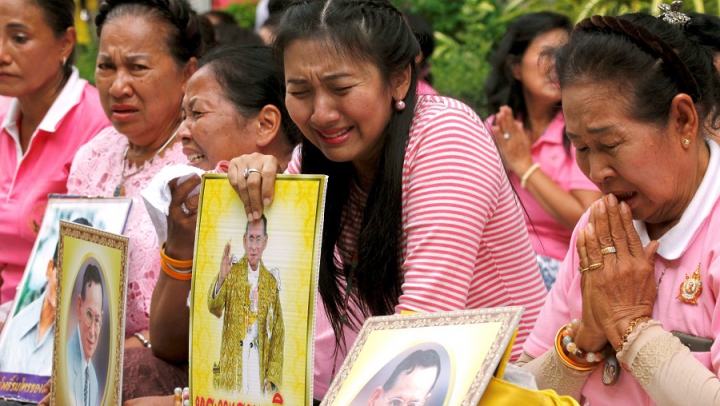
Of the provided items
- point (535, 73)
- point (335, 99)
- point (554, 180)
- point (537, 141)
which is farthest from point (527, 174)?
point (335, 99)

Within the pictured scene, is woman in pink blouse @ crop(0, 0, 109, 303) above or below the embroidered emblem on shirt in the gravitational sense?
below

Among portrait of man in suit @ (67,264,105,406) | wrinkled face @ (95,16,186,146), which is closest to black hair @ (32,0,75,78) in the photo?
wrinkled face @ (95,16,186,146)

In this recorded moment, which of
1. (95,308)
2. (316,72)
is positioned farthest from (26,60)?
(316,72)

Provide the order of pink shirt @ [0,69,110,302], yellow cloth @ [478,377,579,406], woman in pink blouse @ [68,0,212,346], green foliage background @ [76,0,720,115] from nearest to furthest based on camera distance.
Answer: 1. yellow cloth @ [478,377,579,406]
2. woman in pink blouse @ [68,0,212,346]
3. pink shirt @ [0,69,110,302]
4. green foliage background @ [76,0,720,115]

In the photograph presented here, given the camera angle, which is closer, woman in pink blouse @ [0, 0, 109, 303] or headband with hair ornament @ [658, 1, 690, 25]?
headband with hair ornament @ [658, 1, 690, 25]

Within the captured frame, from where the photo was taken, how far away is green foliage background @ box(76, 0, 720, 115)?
243 inches

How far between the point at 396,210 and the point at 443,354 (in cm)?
63

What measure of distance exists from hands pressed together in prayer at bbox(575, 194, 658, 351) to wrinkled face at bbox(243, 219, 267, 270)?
77 centimetres

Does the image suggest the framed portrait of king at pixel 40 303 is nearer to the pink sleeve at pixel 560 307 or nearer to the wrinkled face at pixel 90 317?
the wrinkled face at pixel 90 317

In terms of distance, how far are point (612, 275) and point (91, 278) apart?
157cm

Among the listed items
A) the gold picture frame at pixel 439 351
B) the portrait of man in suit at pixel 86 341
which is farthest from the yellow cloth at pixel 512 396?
the portrait of man in suit at pixel 86 341

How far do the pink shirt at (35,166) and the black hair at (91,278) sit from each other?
1.28 meters

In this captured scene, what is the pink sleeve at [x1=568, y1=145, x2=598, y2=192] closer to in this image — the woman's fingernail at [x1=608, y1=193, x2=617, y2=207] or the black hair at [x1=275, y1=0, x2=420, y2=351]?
the black hair at [x1=275, y1=0, x2=420, y2=351]

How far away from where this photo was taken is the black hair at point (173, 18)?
3590 mm
